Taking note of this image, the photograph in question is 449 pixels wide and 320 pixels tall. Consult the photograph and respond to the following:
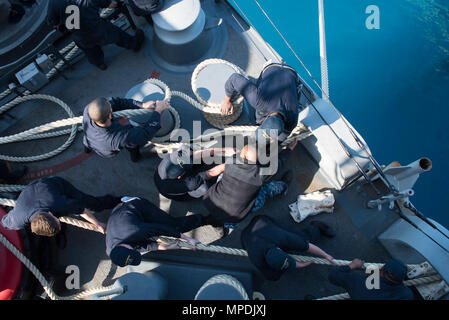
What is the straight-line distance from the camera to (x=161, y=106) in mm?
3262

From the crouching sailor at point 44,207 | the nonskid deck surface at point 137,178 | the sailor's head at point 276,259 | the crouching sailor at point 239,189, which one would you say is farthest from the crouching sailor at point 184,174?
the sailor's head at point 276,259

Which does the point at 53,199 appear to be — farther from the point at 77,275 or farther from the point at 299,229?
the point at 299,229

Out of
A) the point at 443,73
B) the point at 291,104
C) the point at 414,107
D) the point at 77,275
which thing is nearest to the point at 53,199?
the point at 77,275

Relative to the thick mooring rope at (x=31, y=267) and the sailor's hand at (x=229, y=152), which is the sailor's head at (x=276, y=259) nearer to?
the sailor's hand at (x=229, y=152)

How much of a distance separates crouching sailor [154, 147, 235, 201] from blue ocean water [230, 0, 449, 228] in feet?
14.4

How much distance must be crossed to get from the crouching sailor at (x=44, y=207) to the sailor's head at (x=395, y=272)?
2.78 m

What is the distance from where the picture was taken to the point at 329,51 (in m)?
7.27

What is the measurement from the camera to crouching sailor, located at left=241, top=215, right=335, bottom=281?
256cm

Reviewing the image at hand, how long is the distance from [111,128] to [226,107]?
1241mm

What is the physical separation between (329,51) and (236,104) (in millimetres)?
4884

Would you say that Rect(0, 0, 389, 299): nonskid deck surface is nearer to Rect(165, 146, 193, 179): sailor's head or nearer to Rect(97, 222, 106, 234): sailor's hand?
Rect(97, 222, 106, 234): sailor's hand

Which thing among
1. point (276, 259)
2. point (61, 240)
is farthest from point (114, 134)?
point (276, 259)

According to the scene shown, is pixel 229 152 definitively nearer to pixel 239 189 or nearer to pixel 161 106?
→ pixel 239 189

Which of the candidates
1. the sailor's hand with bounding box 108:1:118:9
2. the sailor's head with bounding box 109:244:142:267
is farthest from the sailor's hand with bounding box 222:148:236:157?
the sailor's hand with bounding box 108:1:118:9
